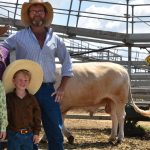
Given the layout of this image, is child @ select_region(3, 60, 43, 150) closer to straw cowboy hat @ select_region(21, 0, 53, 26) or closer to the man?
the man

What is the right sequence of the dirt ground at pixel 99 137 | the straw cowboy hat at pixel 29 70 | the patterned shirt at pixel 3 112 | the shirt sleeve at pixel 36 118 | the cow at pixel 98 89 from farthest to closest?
the cow at pixel 98 89 < the dirt ground at pixel 99 137 < the shirt sleeve at pixel 36 118 < the straw cowboy hat at pixel 29 70 < the patterned shirt at pixel 3 112

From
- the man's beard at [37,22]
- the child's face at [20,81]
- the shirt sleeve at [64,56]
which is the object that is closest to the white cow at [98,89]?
the shirt sleeve at [64,56]

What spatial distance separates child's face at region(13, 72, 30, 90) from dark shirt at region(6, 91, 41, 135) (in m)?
0.11

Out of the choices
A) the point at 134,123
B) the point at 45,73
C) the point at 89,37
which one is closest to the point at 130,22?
the point at 89,37

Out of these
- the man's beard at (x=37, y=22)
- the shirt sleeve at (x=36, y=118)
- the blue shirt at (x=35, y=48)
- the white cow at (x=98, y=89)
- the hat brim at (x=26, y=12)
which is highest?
the hat brim at (x=26, y=12)

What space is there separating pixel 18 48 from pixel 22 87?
57 centimetres

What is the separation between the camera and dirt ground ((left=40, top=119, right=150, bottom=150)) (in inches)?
380

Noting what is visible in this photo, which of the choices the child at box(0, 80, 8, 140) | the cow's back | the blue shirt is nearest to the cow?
the cow's back

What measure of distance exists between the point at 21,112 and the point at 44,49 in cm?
80

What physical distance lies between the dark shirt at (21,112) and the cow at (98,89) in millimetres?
4456

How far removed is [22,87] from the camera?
220 inches

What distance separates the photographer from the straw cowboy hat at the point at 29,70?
218 inches

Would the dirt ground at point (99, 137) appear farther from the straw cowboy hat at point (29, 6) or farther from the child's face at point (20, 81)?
the child's face at point (20, 81)

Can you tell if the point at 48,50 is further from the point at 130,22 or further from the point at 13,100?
the point at 130,22
